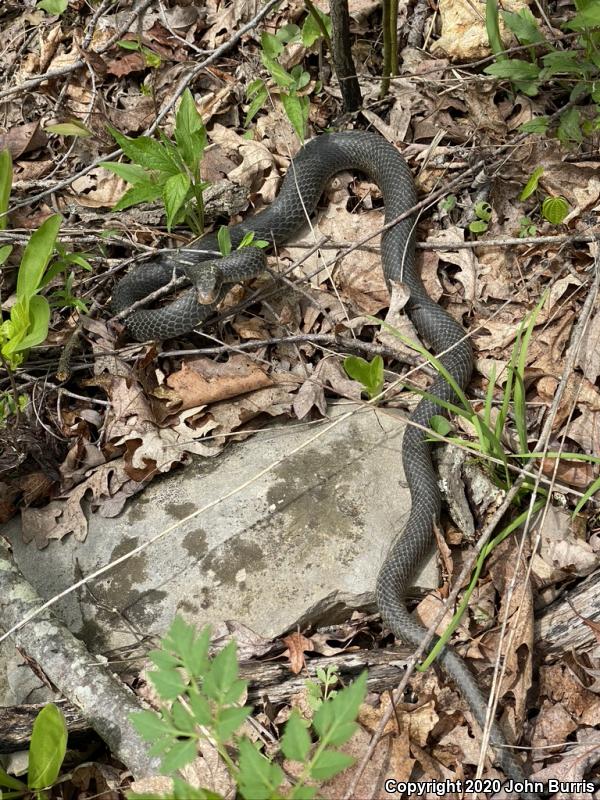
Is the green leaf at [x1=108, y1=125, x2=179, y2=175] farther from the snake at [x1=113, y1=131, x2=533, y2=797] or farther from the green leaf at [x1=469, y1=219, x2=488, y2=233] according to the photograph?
the green leaf at [x1=469, y1=219, x2=488, y2=233]

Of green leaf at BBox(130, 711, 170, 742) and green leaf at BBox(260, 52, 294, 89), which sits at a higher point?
green leaf at BBox(260, 52, 294, 89)

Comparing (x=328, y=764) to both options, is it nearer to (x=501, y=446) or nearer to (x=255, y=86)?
(x=501, y=446)

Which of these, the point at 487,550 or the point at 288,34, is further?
the point at 288,34

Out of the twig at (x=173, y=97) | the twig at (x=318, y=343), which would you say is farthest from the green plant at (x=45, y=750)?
the twig at (x=173, y=97)

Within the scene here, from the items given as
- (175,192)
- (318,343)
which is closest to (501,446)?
(318,343)

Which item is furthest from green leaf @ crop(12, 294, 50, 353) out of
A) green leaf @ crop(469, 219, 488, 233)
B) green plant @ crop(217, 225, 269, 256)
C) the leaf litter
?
green leaf @ crop(469, 219, 488, 233)

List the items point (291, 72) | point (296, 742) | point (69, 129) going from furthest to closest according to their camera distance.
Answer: point (291, 72), point (69, 129), point (296, 742)

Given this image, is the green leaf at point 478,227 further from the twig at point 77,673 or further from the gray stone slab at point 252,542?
the twig at point 77,673
